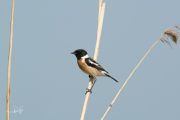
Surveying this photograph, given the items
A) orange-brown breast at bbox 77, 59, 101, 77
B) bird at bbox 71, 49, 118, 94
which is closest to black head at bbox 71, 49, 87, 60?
bird at bbox 71, 49, 118, 94

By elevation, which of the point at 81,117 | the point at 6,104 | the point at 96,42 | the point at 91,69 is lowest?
the point at 81,117

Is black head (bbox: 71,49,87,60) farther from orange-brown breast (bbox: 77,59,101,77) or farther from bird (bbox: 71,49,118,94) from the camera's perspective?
orange-brown breast (bbox: 77,59,101,77)

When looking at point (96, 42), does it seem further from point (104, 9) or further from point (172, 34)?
point (172, 34)

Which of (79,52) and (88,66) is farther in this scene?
(79,52)

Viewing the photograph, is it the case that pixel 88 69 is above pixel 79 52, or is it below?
below

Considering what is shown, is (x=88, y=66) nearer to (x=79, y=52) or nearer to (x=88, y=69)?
(x=88, y=69)

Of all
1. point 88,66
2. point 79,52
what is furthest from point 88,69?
point 79,52

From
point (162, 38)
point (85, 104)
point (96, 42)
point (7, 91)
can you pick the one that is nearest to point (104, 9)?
point (96, 42)

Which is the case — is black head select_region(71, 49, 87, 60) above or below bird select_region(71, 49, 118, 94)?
above

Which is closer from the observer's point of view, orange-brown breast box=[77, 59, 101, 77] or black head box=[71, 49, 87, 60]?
orange-brown breast box=[77, 59, 101, 77]

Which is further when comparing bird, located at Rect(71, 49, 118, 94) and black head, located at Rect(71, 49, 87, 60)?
black head, located at Rect(71, 49, 87, 60)

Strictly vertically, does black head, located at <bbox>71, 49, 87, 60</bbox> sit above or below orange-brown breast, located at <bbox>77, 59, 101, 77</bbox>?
above

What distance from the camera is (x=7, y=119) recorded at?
233cm

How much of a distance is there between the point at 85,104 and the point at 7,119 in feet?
2.93
